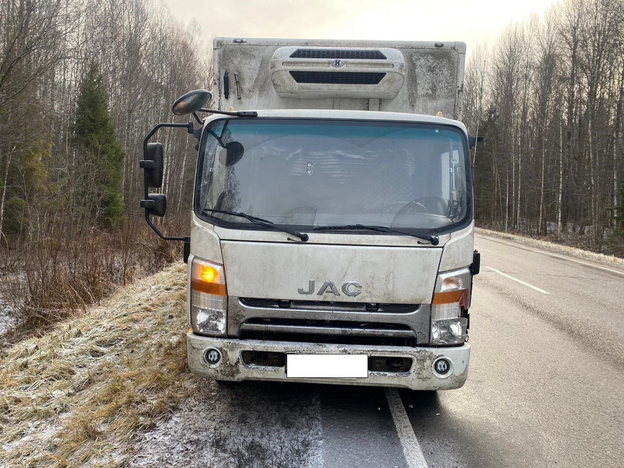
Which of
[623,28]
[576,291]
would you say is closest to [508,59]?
[623,28]

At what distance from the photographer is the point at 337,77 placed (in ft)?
13.4

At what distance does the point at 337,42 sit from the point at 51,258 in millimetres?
5904

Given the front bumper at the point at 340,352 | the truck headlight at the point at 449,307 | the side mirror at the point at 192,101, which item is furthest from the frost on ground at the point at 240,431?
the side mirror at the point at 192,101

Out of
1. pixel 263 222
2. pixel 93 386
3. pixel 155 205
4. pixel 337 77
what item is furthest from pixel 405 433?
pixel 337 77

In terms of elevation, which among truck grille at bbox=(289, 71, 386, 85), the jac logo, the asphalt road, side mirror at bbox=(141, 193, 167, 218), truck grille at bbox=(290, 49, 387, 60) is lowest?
the asphalt road

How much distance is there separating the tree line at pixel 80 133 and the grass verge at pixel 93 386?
219cm

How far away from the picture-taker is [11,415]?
3717 millimetres

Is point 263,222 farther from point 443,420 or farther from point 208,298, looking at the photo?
point 443,420

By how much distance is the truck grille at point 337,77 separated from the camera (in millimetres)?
4066

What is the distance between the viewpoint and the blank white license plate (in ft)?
10.1

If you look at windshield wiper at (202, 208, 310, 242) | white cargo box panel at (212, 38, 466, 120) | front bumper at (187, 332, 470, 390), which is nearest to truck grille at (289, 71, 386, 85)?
white cargo box panel at (212, 38, 466, 120)

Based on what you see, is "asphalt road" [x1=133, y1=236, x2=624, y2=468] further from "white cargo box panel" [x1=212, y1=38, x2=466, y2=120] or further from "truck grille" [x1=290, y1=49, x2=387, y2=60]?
"truck grille" [x1=290, y1=49, x2=387, y2=60]

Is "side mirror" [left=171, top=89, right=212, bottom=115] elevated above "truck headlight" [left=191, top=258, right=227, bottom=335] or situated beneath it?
elevated above

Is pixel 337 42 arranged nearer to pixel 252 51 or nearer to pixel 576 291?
pixel 252 51
